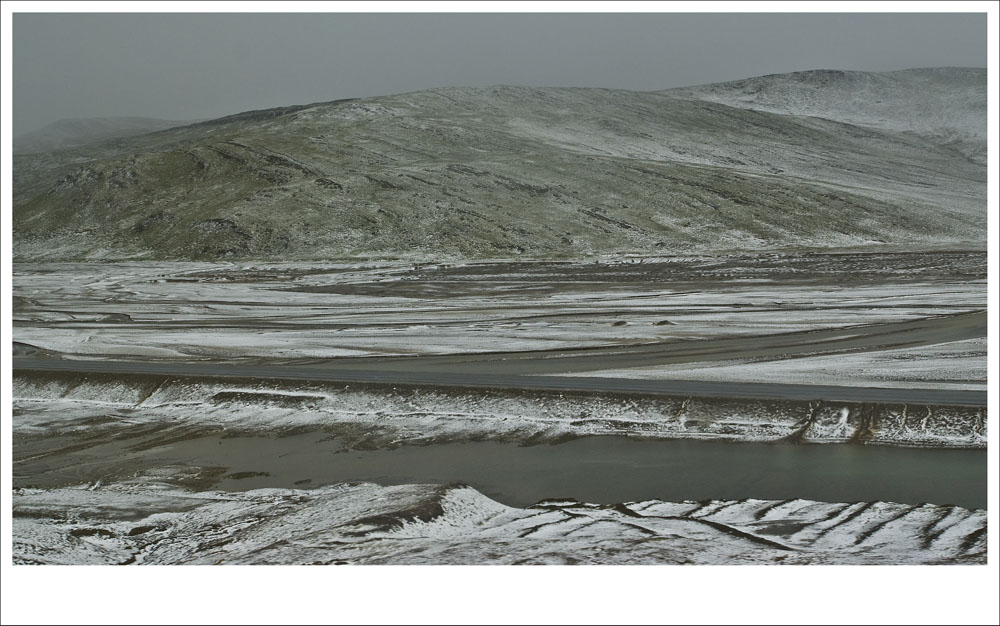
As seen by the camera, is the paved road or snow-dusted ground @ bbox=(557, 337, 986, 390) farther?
snow-dusted ground @ bbox=(557, 337, 986, 390)

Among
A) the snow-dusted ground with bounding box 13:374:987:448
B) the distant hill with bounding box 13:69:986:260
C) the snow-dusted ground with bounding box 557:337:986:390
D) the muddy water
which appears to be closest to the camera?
the muddy water

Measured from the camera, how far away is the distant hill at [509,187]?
246 feet

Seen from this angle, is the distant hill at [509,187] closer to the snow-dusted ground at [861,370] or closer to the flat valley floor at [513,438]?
the flat valley floor at [513,438]

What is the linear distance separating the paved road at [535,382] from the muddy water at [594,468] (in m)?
2.47

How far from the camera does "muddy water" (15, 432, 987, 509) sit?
13227 millimetres

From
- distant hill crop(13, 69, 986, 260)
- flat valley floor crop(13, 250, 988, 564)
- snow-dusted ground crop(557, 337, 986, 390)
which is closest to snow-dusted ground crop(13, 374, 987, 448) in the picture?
flat valley floor crop(13, 250, 988, 564)

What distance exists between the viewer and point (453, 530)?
11.7 m

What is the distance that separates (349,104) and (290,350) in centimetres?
9854

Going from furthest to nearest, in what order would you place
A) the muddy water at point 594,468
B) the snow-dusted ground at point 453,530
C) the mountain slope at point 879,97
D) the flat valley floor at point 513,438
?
the mountain slope at point 879,97 → the muddy water at point 594,468 → the flat valley floor at point 513,438 → the snow-dusted ground at point 453,530

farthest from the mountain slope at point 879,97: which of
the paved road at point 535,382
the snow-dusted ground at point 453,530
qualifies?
the snow-dusted ground at point 453,530

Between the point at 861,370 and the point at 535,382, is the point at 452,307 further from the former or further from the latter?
the point at 861,370

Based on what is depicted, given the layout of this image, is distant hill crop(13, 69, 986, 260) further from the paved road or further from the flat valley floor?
the paved road

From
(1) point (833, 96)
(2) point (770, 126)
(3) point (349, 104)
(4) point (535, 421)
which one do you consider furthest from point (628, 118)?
(4) point (535, 421)

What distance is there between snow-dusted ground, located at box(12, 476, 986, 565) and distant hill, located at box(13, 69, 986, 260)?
57.2 m
